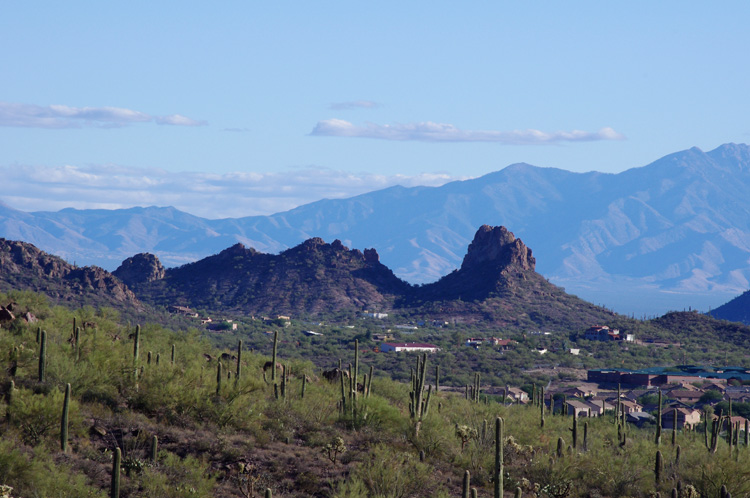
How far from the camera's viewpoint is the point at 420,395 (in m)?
32.0

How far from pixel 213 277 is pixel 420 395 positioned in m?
149

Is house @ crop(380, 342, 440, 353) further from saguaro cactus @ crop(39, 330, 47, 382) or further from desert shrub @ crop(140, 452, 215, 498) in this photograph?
desert shrub @ crop(140, 452, 215, 498)

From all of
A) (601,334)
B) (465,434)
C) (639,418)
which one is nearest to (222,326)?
(601,334)

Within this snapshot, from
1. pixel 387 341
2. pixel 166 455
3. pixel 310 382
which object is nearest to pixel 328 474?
pixel 166 455

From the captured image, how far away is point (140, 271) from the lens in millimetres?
180250

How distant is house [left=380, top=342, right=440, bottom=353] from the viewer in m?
112

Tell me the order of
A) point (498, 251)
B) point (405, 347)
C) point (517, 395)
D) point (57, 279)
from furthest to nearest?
point (498, 251), point (57, 279), point (405, 347), point (517, 395)

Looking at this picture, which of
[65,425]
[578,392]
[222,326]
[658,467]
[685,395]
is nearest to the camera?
[65,425]

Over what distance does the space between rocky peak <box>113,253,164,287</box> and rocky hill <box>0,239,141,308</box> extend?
38380 millimetres

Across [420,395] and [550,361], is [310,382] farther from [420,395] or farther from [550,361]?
[550,361]

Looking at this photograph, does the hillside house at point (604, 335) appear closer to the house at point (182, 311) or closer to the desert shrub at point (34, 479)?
the house at point (182, 311)

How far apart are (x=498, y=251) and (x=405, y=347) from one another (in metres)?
62.0

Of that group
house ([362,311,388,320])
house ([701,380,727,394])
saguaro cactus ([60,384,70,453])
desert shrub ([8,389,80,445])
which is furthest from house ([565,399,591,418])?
house ([362,311,388,320])

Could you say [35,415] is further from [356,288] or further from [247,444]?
[356,288]
